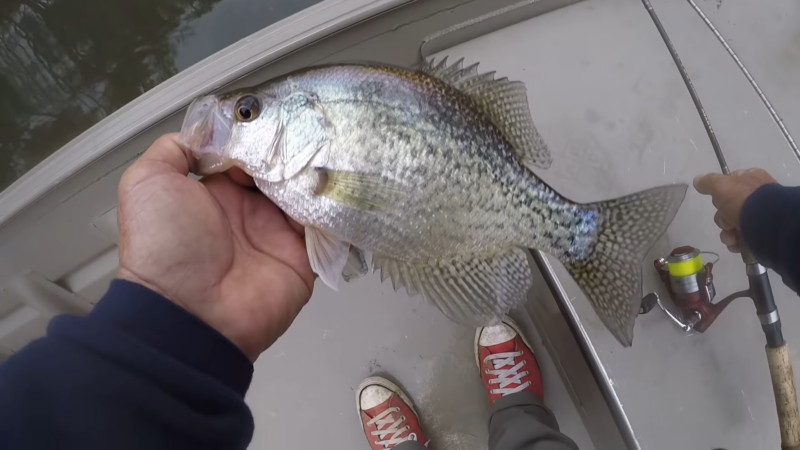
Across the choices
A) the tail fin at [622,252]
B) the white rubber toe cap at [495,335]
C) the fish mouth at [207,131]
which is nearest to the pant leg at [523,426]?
the white rubber toe cap at [495,335]

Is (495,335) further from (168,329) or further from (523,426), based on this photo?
(168,329)

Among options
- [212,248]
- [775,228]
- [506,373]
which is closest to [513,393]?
[506,373]

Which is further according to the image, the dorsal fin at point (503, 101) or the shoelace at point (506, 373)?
the shoelace at point (506, 373)

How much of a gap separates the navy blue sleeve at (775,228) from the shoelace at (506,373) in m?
0.66

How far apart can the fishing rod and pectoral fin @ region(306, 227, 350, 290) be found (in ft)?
2.55

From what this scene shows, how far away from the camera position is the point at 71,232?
140cm

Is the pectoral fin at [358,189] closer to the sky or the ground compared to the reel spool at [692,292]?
closer to the sky

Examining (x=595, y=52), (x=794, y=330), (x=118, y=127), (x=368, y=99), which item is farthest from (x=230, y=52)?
(x=794, y=330)

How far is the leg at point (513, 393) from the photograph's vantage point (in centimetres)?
123

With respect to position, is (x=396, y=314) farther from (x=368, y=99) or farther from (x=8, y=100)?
(x=8, y=100)

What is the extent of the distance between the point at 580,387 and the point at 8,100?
2.31 meters

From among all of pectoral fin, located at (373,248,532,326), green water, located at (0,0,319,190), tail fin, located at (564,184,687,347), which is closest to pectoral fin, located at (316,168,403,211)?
pectoral fin, located at (373,248,532,326)

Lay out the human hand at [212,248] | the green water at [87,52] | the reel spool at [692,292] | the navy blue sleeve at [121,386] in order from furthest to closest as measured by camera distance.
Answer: the green water at [87,52] → the reel spool at [692,292] → the human hand at [212,248] → the navy blue sleeve at [121,386]

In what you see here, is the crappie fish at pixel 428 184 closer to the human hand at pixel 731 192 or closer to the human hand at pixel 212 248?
the human hand at pixel 212 248
